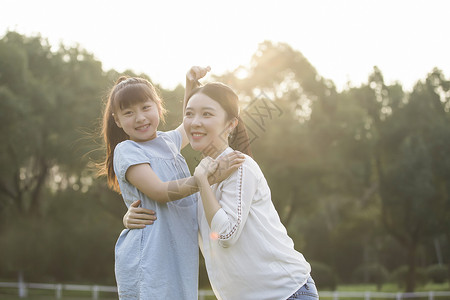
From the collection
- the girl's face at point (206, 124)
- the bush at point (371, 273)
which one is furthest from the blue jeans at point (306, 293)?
the bush at point (371, 273)

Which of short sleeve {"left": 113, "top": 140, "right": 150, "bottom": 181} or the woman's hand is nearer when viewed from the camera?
short sleeve {"left": 113, "top": 140, "right": 150, "bottom": 181}

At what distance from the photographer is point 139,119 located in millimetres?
2848

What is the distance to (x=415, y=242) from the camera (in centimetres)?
2219

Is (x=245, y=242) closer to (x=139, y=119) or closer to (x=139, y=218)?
(x=139, y=218)

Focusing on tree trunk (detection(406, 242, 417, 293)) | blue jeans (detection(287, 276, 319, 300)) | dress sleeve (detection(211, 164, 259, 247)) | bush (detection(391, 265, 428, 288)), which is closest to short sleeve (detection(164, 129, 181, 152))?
dress sleeve (detection(211, 164, 259, 247))

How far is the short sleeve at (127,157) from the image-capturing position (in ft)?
8.91

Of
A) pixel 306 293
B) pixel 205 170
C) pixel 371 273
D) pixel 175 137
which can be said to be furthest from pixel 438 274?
pixel 205 170

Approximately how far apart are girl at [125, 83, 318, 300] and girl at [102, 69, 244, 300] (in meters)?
0.10

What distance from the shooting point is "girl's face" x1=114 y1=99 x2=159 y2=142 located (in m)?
2.87

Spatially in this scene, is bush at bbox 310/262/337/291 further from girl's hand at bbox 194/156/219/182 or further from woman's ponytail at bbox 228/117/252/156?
girl's hand at bbox 194/156/219/182

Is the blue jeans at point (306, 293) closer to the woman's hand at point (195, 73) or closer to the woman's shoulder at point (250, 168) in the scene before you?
the woman's shoulder at point (250, 168)

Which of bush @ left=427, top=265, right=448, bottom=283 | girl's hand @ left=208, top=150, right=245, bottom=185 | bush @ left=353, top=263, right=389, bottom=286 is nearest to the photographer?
girl's hand @ left=208, top=150, right=245, bottom=185

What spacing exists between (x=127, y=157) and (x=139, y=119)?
0.80 feet

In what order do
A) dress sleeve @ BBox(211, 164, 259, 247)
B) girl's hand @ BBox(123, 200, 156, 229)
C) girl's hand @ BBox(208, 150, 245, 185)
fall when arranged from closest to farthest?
dress sleeve @ BBox(211, 164, 259, 247)
girl's hand @ BBox(208, 150, 245, 185)
girl's hand @ BBox(123, 200, 156, 229)
